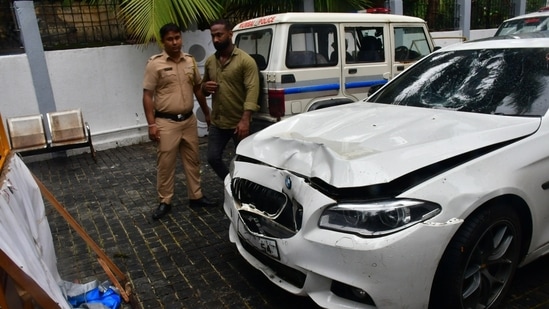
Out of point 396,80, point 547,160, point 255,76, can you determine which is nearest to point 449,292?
point 547,160

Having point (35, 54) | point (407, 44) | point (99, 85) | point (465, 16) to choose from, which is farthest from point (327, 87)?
point (465, 16)

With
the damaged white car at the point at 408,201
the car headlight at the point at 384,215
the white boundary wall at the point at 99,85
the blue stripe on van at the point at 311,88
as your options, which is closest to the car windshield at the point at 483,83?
the damaged white car at the point at 408,201

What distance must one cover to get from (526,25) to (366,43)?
5.78 metres

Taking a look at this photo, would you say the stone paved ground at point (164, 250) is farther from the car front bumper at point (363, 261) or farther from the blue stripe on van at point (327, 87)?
the blue stripe on van at point (327, 87)

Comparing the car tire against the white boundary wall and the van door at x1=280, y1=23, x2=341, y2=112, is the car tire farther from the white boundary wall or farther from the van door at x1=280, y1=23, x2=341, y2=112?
the white boundary wall

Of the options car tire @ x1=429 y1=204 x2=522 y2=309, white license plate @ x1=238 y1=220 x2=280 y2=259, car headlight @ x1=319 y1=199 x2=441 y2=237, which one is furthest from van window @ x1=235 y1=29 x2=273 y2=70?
car tire @ x1=429 y1=204 x2=522 y2=309

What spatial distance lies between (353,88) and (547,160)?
3405 millimetres

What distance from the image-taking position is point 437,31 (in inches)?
472

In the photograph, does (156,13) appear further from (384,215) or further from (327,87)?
(384,215)

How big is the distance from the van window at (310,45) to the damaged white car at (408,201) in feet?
7.77

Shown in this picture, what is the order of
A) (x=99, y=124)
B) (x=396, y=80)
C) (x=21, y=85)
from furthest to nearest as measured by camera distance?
(x=99, y=124), (x=21, y=85), (x=396, y=80)

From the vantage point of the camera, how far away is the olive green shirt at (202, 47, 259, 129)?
4.35 m

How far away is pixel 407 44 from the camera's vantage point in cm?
628

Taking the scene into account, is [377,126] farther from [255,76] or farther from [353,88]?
[353,88]
